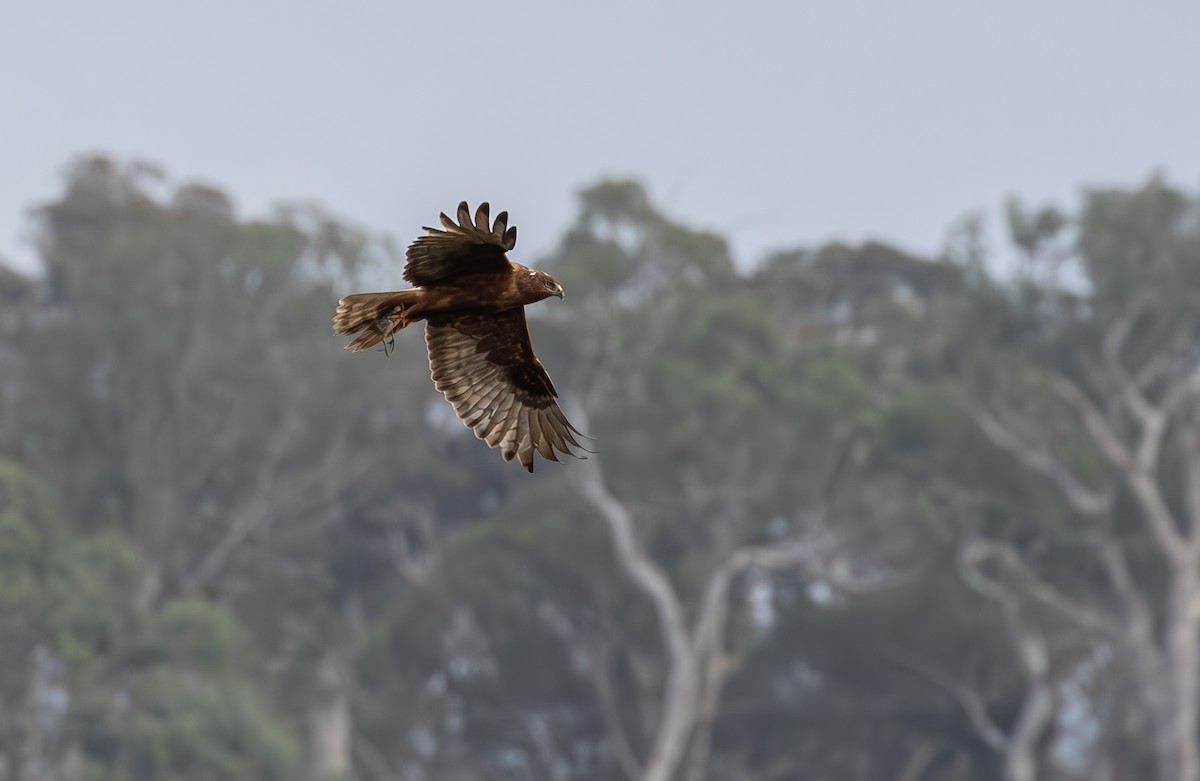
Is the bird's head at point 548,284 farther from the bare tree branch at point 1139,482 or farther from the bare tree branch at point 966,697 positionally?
the bare tree branch at point 966,697

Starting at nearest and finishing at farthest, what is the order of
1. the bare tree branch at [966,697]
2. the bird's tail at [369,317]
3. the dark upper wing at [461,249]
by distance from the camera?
the dark upper wing at [461,249], the bird's tail at [369,317], the bare tree branch at [966,697]

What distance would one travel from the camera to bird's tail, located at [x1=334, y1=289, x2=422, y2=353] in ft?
29.0

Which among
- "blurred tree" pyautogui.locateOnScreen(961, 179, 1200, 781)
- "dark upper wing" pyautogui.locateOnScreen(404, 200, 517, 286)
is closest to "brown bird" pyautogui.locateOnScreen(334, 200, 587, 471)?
"dark upper wing" pyautogui.locateOnScreen(404, 200, 517, 286)

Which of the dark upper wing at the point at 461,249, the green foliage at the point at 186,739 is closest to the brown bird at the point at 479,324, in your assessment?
the dark upper wing at the point at 461,249

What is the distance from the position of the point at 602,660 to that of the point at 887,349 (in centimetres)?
679

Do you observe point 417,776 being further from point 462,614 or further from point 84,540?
point 84,540

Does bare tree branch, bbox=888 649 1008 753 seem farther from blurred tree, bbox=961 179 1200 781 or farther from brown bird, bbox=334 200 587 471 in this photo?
brown bird, bbox=334 200 587 471

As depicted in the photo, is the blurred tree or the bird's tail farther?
the blurred tree

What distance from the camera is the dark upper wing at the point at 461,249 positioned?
843 centimetres

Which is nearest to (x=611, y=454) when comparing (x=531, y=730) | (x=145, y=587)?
(x=531, y=730)

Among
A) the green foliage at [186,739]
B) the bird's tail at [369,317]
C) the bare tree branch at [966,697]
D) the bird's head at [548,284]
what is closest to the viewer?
the bird's tail at [369,317]

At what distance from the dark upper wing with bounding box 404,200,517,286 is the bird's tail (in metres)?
0.13

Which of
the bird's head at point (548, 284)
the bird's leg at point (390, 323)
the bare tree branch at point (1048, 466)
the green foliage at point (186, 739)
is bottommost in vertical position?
the bird's leg at point (390, 323)

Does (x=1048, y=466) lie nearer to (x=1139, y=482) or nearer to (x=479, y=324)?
(x=1139, y=482)
